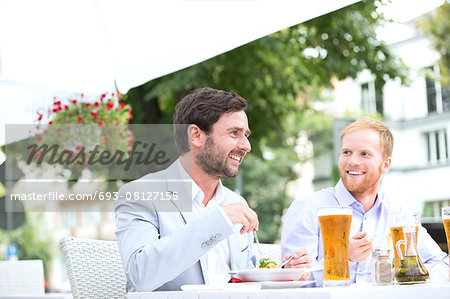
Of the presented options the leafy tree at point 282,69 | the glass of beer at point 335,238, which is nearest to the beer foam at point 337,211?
the glass of beer at point 335,238

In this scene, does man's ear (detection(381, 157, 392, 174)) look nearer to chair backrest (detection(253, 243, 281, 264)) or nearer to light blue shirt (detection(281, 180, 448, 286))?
light blue shirt (detection(281, 180, 448, 286))

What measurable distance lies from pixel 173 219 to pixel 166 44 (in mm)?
1453

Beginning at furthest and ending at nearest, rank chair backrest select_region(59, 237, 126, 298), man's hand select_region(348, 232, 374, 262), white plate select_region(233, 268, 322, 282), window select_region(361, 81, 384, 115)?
window select_region(361, 81, 384, 115), chair backrest select_region(59, 237, 126, 298), man's hand select_region(348, 232, 374, 262), white plate select_region(233, 268, 322, 282)

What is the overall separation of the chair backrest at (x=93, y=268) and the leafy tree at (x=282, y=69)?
5.66 metres

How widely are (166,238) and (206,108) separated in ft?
2.98

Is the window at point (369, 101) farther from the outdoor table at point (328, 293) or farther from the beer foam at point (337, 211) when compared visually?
the outdoor table at point (328, 293)

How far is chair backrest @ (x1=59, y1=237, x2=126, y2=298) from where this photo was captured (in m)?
2.60

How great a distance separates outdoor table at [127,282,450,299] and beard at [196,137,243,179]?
3.48 feet

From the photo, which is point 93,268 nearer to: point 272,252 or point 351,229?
point 272,252

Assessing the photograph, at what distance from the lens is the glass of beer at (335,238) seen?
76.3 inches

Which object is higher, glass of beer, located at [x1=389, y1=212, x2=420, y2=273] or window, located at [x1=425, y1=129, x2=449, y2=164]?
window, located at [x1=425, y1=129, x2=449, y2=164]

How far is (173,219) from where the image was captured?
8.08 feet

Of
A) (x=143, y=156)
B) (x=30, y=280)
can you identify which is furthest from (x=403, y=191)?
(x=30, y=280)

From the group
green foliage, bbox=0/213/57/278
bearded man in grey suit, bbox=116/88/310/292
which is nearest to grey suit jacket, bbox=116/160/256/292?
bearded man in grey suit, bbox=116/88/310/292
